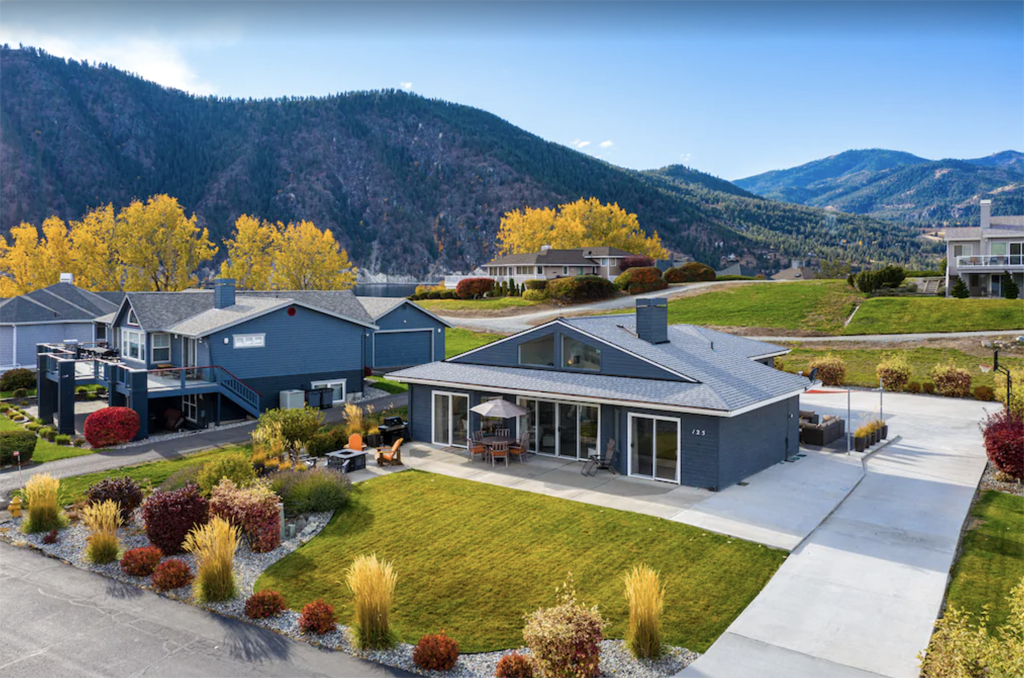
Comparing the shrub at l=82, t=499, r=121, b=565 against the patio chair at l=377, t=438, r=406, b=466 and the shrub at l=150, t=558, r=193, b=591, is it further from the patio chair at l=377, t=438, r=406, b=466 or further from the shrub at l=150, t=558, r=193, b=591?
the patio chair at l=377, t=438, r=406, b=466

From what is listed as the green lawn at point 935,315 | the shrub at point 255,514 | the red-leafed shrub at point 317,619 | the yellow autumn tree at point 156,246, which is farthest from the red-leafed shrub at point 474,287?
the red-leafed shrub at point 317,619

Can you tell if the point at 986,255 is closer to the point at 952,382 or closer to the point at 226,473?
the point at 952,382

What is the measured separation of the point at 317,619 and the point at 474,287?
62493mm

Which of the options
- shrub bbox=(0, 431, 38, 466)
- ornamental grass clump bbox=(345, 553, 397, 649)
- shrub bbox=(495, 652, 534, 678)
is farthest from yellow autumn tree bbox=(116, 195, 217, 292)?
A: shrub bbox=(495, 652, 534, 678)

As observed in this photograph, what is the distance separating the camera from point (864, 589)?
11695 mm

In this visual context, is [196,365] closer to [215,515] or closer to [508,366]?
→ [508,366]

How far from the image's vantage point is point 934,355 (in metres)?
39.9

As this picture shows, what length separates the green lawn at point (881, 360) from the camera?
3628 centimetres

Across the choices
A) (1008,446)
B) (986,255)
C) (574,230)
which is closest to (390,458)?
(1008,446)

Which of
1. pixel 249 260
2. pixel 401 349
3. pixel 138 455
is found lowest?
pixel 138 455

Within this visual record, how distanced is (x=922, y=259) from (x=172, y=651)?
20294 cm

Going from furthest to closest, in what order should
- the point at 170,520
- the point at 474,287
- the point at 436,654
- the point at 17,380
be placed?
1. the point at 474,287
2. the point at 17,380
3. the point at 170,520
4. the point at 436,654

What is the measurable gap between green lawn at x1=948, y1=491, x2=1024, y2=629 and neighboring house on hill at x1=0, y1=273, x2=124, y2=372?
152ft

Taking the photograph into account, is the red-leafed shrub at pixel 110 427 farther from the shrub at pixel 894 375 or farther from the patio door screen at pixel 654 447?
the shrub at pixel 894 375
